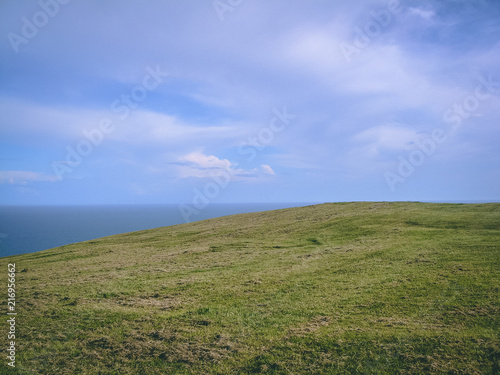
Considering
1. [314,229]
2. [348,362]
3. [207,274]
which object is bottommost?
[348,362]

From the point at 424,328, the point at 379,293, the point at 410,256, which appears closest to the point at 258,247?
the point at 410,256

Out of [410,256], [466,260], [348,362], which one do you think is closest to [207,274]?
[348,362]

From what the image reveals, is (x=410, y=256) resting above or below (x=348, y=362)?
A: above

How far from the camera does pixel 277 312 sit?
15.0m

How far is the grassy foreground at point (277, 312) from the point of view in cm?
1066

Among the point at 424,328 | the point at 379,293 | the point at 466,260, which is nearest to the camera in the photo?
the point at 424,328

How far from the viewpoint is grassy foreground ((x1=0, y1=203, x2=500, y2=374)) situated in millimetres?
10656

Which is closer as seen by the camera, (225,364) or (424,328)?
(225,364)

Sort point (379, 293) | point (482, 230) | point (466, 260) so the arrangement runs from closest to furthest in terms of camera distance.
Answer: point (379, 293) < point (466, 260) < point (482, 230)

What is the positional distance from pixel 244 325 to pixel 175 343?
11.0 feet

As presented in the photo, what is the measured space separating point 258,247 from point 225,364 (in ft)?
73.8

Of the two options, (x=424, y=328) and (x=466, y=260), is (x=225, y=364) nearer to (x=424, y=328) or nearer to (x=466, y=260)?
(x=424, y=328)

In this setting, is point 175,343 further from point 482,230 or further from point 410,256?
point 482,230

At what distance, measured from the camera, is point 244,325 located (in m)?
13.6
